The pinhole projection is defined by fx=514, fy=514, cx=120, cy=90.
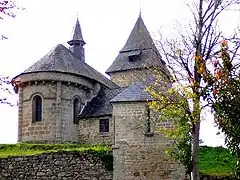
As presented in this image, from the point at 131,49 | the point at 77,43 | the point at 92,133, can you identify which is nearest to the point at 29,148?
the point at 92,133

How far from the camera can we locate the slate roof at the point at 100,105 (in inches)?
1226

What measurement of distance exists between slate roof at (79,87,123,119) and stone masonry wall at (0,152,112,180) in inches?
279

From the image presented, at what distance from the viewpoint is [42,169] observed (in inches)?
932

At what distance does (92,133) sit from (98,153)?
7.15 metres

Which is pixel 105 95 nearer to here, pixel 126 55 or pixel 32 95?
pixel 32 95

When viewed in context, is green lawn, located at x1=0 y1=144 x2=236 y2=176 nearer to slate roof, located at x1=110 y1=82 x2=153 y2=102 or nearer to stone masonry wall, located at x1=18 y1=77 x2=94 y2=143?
slate roof, located at x1=110 y1=82 x2=153 y2=102

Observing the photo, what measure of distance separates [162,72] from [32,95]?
1403 cm

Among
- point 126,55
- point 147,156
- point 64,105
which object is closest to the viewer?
point 147,156

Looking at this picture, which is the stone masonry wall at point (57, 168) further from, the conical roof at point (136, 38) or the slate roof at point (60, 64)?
the conical roof at point (136, 38)

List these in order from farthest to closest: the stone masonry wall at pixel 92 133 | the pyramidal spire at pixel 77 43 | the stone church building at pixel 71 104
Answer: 1. the pyramidal spire at pixel 77 43
2. the stone masonry wall at pixel 92 133
3. the stone church building at pixel 71 104

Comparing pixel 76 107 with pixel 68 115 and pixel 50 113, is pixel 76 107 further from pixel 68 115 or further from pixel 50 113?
pixel 50 113

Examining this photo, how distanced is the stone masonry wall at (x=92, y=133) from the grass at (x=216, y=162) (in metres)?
Result: 5.53

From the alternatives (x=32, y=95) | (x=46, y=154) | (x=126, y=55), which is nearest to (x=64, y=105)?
(x=32, y=95)

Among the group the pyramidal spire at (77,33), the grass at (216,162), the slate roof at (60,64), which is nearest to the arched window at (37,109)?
the slate roof at (60,64)
